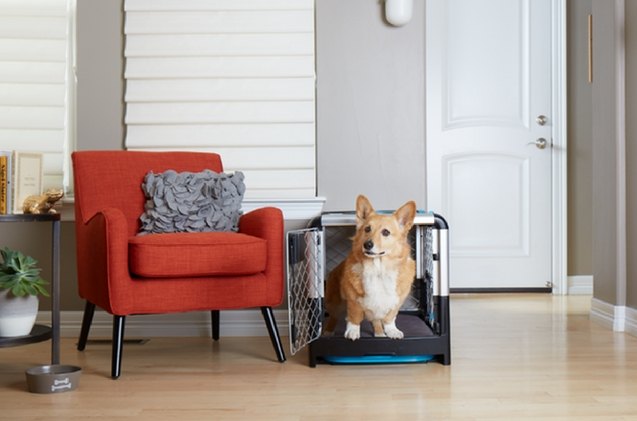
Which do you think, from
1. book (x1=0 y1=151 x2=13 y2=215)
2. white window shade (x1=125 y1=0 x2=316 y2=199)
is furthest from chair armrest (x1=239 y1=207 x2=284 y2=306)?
book (x1=0 y1=151 x2=13 y2=215)

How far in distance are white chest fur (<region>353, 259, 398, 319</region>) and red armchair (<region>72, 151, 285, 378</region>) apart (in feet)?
1.24

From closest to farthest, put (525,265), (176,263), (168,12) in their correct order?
(176,263), (168,12), (525,265)

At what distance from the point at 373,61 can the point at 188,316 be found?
1428mm

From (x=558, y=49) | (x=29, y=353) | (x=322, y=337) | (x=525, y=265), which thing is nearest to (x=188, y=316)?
(x=29, y=353)

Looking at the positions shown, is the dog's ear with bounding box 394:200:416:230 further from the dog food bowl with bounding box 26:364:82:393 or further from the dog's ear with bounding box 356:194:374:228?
the dog food bowl with bounding box 26:364:82:393

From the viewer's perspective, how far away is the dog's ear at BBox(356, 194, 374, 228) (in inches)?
110

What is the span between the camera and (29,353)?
3199 mm

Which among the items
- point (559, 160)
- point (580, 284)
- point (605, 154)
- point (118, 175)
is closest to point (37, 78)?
point (118, 175)

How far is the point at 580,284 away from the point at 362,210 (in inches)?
107

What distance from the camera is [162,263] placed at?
9.09 ft

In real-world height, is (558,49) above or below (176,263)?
above

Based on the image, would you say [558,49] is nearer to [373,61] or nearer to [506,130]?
[506,130]

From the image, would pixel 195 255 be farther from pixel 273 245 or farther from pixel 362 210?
pixel 362 210

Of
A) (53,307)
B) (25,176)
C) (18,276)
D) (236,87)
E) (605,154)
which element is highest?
(236,87)
